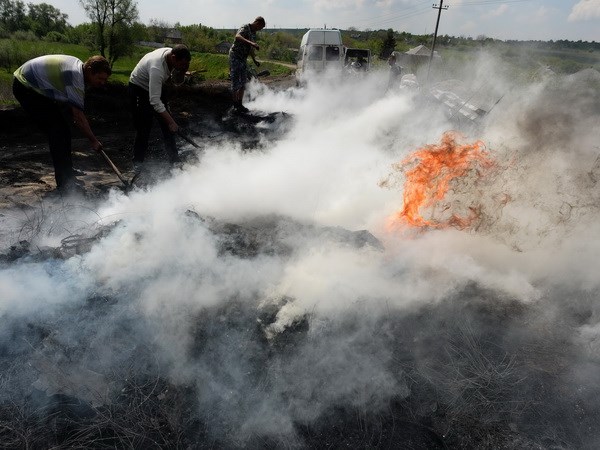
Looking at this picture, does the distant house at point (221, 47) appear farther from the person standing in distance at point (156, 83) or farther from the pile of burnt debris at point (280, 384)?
the pile of burnt debris at point (280, 384)

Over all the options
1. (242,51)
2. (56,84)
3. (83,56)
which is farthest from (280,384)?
(83,56)

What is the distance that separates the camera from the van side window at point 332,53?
15.2 m

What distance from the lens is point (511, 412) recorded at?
2467mm

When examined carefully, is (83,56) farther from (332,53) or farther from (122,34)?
(332,53)

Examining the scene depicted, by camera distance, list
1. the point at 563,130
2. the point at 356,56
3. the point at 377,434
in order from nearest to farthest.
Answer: the point at 377,434 < the point at 563,130 < the point at 356,56

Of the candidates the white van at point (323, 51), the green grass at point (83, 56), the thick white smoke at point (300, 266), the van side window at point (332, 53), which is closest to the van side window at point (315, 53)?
the white van at point (323, 51)

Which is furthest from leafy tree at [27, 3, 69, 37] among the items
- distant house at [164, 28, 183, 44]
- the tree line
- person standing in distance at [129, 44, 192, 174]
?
person standing in distance at [129, 44, 192, 174]

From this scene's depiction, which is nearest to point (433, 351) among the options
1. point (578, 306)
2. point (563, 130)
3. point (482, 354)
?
point (482, 354)

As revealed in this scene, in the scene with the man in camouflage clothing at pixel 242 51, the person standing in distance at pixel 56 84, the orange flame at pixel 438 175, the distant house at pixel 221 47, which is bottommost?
the orange flame at pixel 438 175

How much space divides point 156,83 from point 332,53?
12105 mm

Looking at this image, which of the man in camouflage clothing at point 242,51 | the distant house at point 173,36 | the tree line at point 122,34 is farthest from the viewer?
the distant house at point 173,36

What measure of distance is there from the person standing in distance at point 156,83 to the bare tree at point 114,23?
36.6 metres

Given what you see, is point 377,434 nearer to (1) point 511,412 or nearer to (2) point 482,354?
(1) point 511,412

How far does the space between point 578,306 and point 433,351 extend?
175cm
